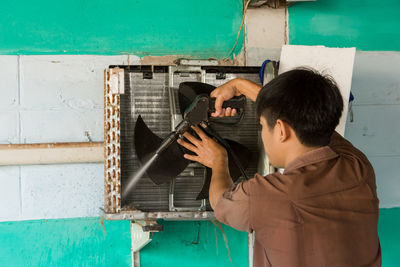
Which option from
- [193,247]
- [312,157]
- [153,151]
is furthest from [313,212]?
[193,247]

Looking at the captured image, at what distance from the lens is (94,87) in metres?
1.84

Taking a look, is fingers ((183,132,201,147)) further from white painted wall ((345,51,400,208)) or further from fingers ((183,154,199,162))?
white painted wall ((345,51,400,208))

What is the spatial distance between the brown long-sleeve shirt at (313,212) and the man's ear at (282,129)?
0.07 metres

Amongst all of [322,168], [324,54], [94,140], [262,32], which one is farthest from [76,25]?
[322,168]

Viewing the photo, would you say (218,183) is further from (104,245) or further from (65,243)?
(65,243)

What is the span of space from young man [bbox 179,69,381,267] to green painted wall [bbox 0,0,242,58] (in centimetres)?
90

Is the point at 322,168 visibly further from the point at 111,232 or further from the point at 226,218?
the point at 111,232

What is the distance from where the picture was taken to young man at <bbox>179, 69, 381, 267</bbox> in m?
0.96

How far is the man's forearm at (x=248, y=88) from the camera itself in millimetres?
1446

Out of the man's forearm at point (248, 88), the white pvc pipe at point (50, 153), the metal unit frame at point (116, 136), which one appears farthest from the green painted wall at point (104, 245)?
the man's forearm at point (248, 88)

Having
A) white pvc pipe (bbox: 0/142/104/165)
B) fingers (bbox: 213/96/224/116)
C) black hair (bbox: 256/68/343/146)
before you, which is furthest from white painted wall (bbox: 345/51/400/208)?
white pvc pipe (bbox: 0/142/104/165)

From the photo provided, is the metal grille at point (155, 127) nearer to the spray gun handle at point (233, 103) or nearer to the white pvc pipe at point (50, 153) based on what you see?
the spray gun handle at point (233, 103)

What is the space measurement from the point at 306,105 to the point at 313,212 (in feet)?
0.97

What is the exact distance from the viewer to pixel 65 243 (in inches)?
73.2
